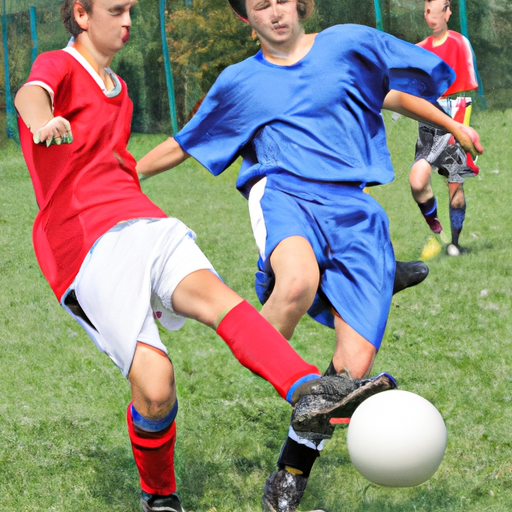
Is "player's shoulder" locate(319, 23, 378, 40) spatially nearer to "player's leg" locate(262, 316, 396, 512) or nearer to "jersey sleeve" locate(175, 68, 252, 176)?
"jersey sleeve" locate(175, 68, 252, 176)

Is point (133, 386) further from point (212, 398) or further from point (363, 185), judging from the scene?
point (212, 398)

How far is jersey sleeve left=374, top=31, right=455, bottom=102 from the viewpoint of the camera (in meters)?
4.13

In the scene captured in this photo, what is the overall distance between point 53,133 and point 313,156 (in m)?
1.30

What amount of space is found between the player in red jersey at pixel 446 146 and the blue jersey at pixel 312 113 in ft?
10.5

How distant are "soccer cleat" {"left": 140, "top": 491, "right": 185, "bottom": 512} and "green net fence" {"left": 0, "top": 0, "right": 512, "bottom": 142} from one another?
3.57m

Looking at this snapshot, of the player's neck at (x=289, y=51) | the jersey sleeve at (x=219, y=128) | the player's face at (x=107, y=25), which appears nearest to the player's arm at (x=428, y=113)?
the player's neck at (x=289, y=51)

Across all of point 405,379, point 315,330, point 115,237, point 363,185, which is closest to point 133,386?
point 115,237

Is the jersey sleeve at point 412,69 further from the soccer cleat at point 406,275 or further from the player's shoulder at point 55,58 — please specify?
the player's shoulder at point 55,58

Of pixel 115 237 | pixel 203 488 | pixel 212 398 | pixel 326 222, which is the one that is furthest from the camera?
pixel 212 398

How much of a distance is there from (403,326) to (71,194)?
3.27m

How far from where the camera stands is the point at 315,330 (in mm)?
6266

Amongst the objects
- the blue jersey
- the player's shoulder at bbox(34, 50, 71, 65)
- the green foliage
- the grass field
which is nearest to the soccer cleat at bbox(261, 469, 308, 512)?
the grass field

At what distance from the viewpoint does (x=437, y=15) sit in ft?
24.3

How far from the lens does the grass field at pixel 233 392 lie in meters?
4.12
